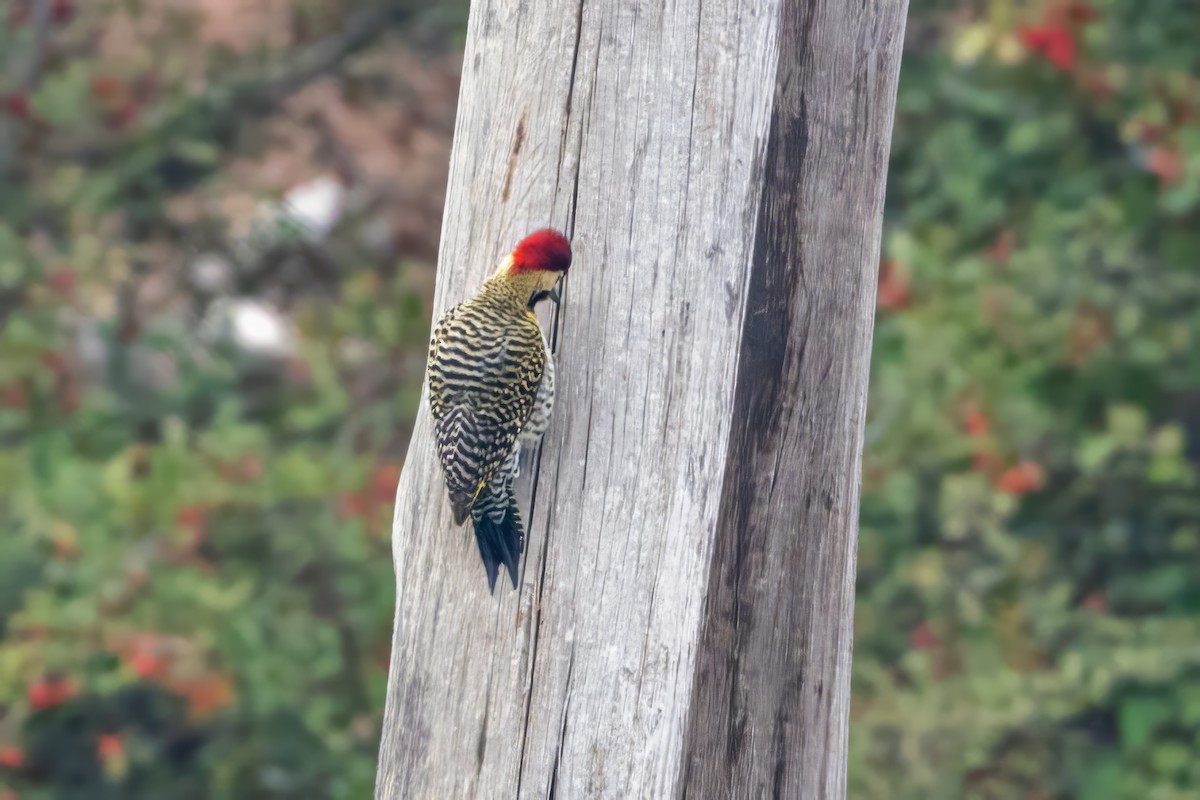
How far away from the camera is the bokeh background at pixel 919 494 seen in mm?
4676

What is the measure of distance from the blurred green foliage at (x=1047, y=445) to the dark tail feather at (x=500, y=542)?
116 inches

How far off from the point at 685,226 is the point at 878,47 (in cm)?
46

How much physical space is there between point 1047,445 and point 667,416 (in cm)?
325

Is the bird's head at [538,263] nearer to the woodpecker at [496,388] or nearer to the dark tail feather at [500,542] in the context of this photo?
the woodpecker at [496,388]

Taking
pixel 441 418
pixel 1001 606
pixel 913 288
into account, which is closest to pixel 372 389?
pixel 913 288

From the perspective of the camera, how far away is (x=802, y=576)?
7.11 feet

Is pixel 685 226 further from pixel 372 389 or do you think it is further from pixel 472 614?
pixel 372 389

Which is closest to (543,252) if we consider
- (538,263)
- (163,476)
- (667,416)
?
(538,263)

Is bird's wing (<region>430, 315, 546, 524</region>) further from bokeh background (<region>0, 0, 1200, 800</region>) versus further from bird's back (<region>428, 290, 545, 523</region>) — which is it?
bokeh background (<region>0, 0, 1200, 800</region>)

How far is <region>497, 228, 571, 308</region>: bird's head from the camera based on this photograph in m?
2.02

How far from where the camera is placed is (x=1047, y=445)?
4.94m

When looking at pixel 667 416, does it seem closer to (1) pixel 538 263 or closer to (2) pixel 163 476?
(1) pixel 538 263

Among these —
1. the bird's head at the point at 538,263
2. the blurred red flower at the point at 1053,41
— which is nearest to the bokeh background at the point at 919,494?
the blurred red flower at the point at 1053,41

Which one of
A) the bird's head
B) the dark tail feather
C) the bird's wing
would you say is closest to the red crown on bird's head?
the bird's head
